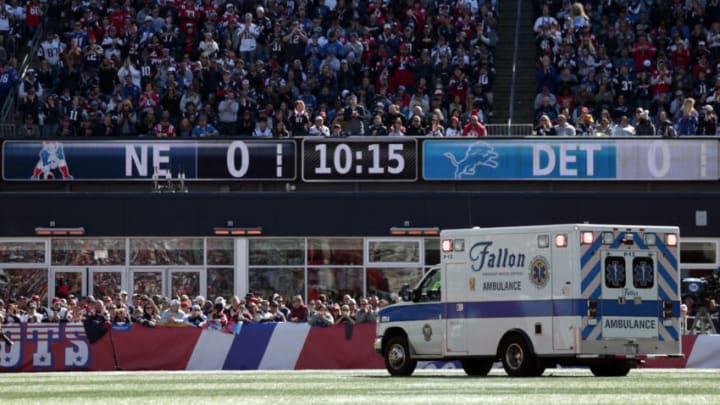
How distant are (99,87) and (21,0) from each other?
5.61 metres

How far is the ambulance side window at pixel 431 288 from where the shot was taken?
26703 mm

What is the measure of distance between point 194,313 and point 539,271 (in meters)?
10.1

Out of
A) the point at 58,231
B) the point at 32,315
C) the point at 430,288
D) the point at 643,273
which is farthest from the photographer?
the point at 58,231

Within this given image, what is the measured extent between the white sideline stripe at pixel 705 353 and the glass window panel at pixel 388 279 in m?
9.86

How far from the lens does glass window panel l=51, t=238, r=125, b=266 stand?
40219mm

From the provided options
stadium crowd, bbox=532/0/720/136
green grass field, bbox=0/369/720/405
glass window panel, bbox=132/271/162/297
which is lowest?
green grass field, bbox=0/369/720/405

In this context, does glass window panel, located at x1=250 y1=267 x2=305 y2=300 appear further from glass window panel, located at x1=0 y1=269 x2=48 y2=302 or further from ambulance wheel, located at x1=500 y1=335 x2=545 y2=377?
ambulance wheel, located at x1=500 y1=335 x2=545 y2=377

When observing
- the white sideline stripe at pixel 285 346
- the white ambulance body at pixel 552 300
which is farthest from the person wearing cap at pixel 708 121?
the white ambulance body at pixel 552 300

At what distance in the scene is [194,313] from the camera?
32844mm

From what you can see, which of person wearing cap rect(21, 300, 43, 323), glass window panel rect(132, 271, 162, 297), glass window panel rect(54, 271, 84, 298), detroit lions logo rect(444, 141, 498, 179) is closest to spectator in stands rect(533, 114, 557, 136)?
detroit lions logo rect(444, 141, 498, 179)

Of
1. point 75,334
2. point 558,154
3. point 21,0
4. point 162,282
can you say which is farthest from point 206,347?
point 21,0

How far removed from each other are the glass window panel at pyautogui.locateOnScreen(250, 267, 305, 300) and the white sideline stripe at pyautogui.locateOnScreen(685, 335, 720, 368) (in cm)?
1180

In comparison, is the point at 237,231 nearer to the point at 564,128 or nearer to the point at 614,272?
the point at 564,128

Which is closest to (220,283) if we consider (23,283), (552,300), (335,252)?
(335,252)
